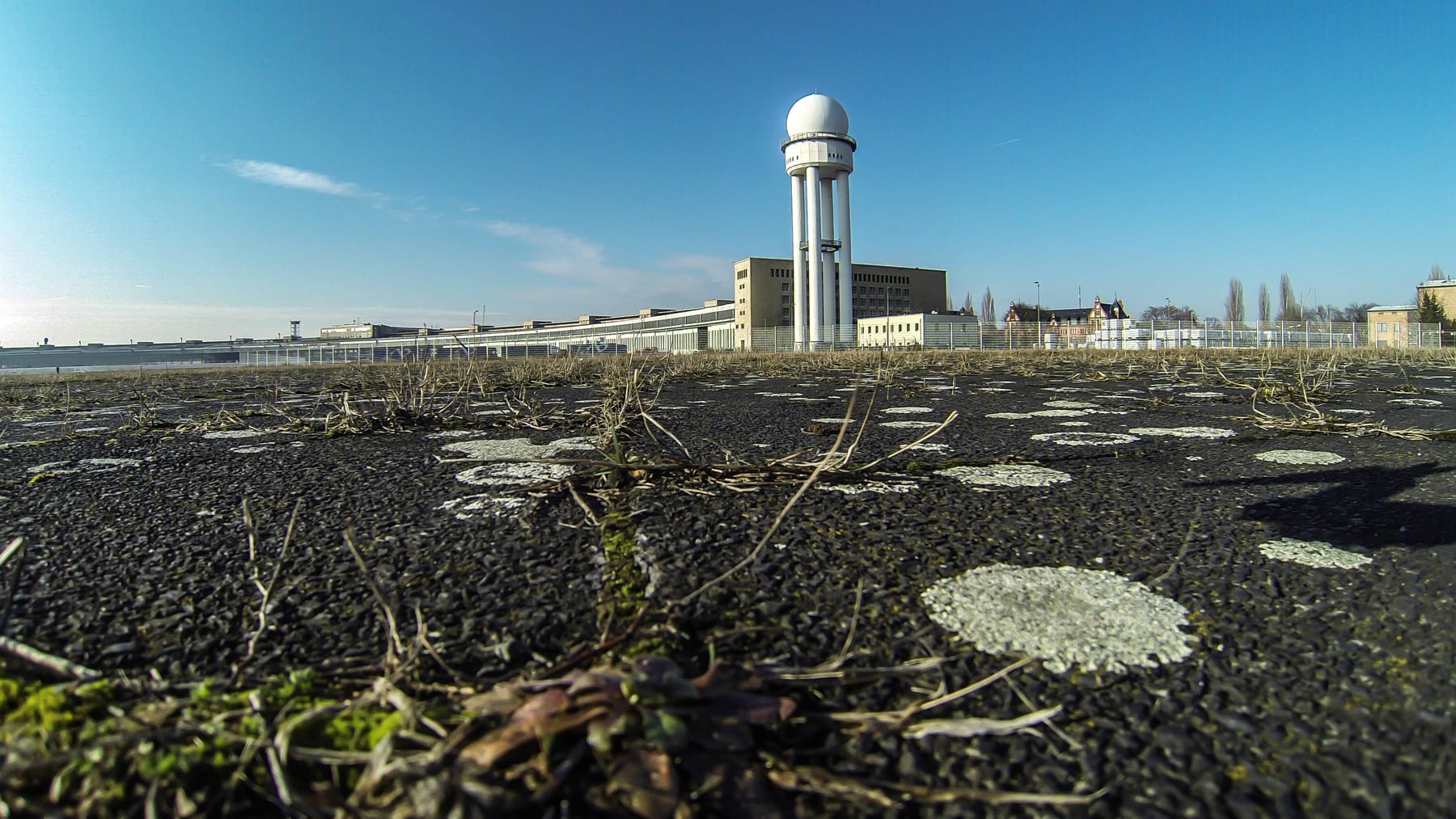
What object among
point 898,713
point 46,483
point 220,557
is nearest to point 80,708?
point 220,557

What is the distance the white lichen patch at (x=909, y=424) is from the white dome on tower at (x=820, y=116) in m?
→ 34.6

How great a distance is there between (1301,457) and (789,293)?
177 feet

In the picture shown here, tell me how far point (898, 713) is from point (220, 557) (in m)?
0.89

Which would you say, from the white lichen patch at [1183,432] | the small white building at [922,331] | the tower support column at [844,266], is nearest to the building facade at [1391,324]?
the small white building at [922,331]

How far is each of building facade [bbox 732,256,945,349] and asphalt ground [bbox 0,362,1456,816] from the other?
46.8 meters

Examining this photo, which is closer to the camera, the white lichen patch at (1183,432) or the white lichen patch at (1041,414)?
the white lichen patch at (1183,432)

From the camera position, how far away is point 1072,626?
0.69 m

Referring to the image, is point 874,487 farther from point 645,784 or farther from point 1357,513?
point 645,784

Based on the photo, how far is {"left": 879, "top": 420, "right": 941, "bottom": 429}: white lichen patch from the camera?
2326 mm

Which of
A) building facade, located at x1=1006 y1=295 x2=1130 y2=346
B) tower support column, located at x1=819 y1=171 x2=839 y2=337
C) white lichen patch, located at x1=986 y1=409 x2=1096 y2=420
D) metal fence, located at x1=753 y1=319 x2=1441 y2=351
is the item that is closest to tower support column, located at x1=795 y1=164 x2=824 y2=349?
tower support column, located at x1=819 y1=171 x2=839 y2=337

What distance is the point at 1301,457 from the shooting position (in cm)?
166

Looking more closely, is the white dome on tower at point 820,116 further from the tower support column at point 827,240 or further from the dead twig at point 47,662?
the dead twig at point 47,662

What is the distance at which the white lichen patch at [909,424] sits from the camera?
2326 mm

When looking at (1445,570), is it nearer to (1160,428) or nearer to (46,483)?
(1160,428)
